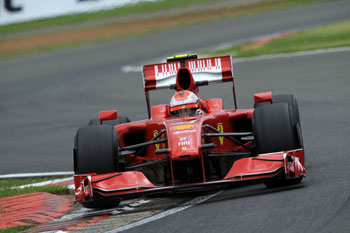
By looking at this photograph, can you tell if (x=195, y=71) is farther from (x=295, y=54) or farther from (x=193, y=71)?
(x=295, y=54)

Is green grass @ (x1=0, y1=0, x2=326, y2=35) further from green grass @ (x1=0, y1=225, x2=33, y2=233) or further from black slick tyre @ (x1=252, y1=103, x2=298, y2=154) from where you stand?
green grass @ (x1=0, y1=225, x2=33, y2=233)

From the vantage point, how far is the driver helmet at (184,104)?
33.1 ft

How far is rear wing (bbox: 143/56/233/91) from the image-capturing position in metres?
11.0

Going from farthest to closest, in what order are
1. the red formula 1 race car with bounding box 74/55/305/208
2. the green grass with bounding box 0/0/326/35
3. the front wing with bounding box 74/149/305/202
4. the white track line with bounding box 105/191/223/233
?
the green grass with bounding box 0/0/326/35, the red formula 1 race car with bounding box 74/55/305/208, the front wing with bounding box 74/149/305/202, the white track line with bounding box 105/191/223/233

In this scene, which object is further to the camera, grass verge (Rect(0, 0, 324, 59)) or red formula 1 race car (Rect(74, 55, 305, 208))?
grass verge (Rect(0, 0, 324, 59))

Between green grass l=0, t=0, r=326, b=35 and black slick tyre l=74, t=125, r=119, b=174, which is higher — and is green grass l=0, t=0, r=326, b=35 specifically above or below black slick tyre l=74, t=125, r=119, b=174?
above

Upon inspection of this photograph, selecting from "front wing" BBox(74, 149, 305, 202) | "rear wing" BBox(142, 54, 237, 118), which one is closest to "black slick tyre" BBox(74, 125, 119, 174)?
"front wing" BBox(74, 149, 305, 202)

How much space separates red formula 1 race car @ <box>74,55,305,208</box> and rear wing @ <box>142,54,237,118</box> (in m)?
0.86

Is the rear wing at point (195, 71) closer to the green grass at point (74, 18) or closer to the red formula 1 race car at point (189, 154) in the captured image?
the red formula 1 race car at point (189, 154)

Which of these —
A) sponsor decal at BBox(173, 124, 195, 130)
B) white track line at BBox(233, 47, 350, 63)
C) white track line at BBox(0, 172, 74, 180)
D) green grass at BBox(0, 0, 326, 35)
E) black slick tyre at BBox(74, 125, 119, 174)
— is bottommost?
white track line at BBox(0, 172, 74, 180)

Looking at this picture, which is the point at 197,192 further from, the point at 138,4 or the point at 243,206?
the point at 138,4

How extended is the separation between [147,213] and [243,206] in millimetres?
1081

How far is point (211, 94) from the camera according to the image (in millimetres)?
18281

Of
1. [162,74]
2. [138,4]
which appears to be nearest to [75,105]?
[162,74]
